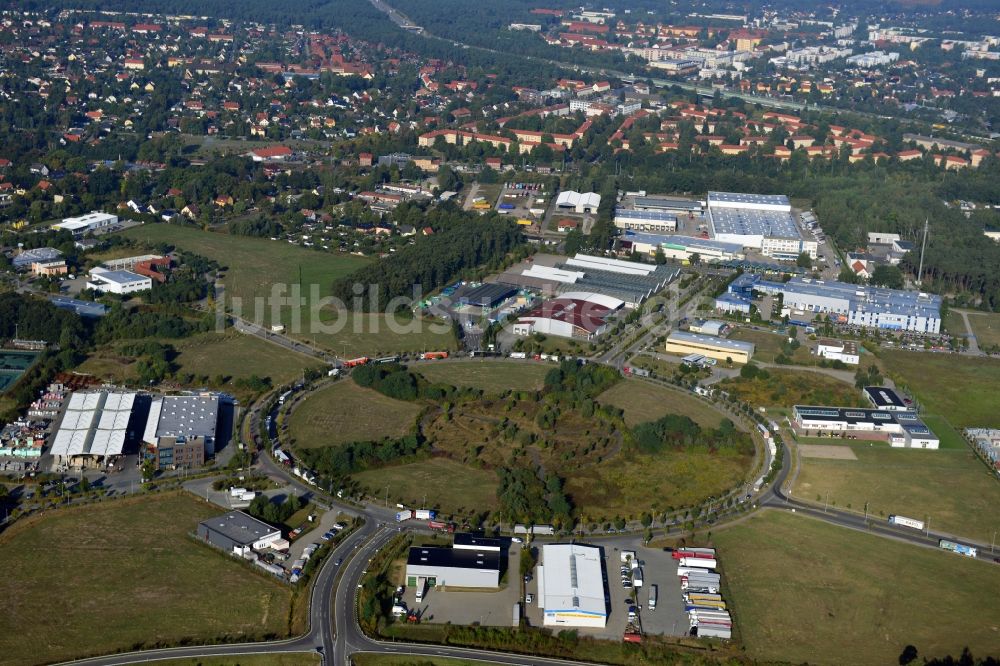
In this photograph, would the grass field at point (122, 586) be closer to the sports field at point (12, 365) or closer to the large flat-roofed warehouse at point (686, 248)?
the sports field at point (12, 365)

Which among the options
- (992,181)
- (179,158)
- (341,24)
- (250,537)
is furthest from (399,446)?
(341,24)

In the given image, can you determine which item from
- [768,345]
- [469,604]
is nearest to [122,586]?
[469,604]

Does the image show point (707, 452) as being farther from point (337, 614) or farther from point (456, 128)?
point (456, 128)

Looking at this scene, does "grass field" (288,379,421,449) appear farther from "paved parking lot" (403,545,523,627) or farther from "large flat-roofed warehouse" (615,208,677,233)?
"large flat-roofed warehouse" (615,208,677,233)

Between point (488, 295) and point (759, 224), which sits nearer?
point (488, 295)

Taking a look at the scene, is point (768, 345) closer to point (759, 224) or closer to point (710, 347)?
point (710, 347)

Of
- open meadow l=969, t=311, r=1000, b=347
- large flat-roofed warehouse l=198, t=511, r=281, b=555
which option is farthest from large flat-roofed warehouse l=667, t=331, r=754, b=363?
large flat-roofed warehouse l=198, t=511, r=281, b=555
